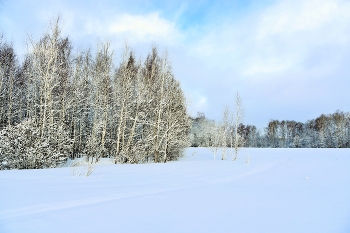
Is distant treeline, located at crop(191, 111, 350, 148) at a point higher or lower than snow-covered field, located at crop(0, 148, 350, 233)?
higher

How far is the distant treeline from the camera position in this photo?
5750 centimetres

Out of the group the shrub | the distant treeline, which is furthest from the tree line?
the distant treeline

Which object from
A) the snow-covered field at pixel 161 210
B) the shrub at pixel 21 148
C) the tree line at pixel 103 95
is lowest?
the snow-covered field at pixel 161 210

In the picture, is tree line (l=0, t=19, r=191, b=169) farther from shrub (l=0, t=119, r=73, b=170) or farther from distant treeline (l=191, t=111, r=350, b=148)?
distant treeline (l=191, t=111, r=350, b=148)

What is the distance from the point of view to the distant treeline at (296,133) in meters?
57.5

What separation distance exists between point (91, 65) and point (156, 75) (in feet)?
21.5

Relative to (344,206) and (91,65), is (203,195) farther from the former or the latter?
(91,65)

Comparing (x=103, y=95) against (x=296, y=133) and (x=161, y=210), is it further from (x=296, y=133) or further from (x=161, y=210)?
(x=296, y=133)

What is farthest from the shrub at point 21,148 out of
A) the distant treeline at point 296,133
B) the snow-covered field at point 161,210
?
the distant treeline at point 296,133

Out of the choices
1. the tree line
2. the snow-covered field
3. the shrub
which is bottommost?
the snow-covered field

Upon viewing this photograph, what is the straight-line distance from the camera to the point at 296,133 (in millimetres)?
72125

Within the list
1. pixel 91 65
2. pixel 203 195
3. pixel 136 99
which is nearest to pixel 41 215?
pixel 203 195

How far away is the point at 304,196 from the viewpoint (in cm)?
614

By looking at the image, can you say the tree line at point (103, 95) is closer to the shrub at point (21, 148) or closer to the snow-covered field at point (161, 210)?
the shrub at point (21, 148)
